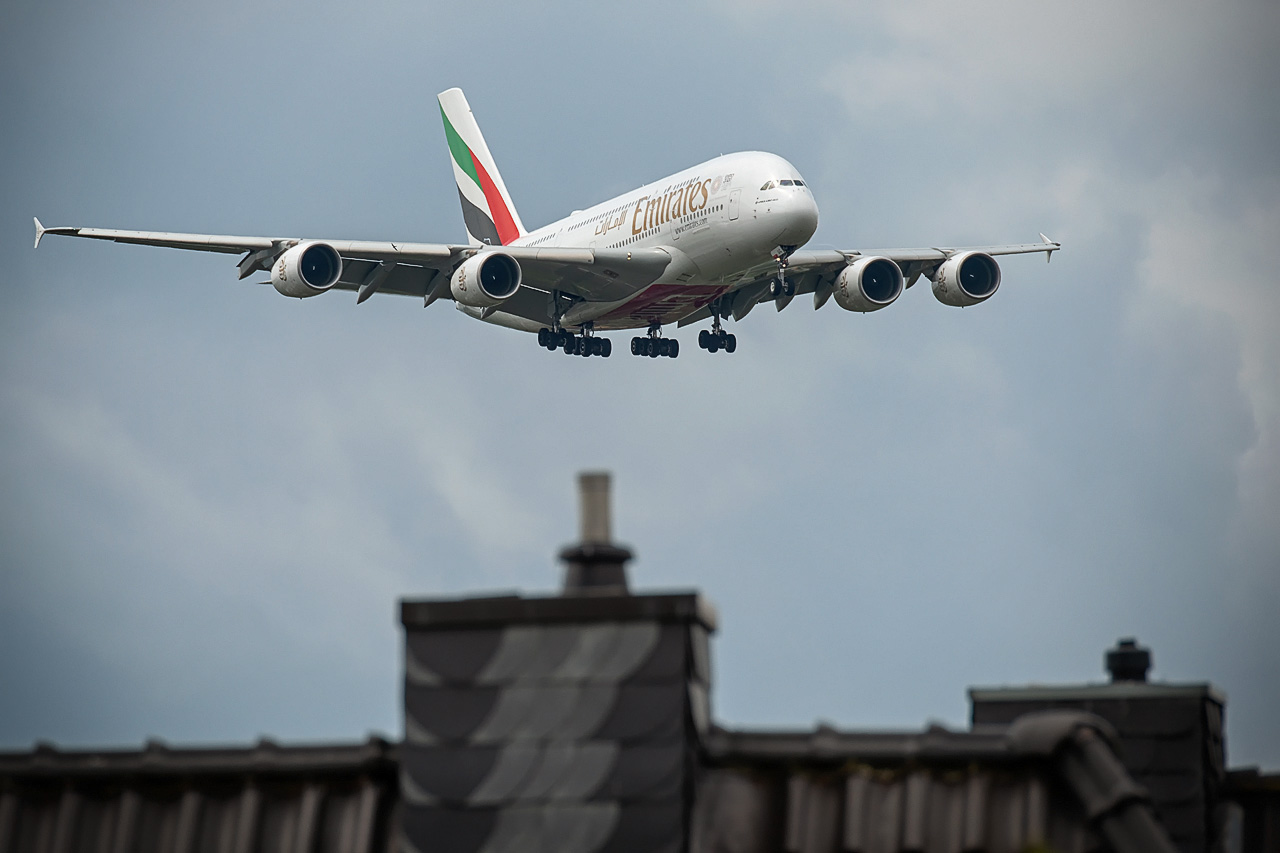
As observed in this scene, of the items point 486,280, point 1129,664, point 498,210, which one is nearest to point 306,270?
point 486,280

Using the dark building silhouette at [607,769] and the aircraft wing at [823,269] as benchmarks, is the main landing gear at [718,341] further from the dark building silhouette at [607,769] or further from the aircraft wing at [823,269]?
the dark building silhouette at [607,769]

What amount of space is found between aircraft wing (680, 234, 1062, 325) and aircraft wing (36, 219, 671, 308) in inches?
114

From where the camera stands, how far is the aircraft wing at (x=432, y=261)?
3584 centimetres

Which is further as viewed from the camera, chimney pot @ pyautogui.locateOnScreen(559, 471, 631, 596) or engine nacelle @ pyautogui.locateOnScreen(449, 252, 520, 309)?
engine nacelle @ pyautogui.locateOnScreen(449, 252, 520, 309)

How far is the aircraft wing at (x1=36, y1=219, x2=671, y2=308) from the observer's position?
3584cm

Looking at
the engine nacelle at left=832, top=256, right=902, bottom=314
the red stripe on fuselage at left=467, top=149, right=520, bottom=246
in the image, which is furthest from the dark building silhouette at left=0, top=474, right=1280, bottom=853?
the red stripe on fuselage at left=467, top=149, right=520, bottom=246

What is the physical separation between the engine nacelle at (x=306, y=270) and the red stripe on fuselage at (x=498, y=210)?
15.1 metres

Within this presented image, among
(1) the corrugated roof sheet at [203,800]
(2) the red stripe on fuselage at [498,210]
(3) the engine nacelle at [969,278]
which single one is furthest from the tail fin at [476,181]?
(1) the corrugated roof sheet at [203,800]

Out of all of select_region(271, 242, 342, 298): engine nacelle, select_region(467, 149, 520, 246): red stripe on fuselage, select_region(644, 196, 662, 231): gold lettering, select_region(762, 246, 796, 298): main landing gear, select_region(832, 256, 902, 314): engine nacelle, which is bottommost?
select_region(271, 242, 342, 298): engine nacelle

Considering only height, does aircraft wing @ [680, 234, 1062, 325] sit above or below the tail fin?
below

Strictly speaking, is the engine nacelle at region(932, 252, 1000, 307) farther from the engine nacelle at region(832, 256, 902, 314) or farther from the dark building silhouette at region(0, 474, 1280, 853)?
the dark building silhouette at region(0, 474, 1280, 853)

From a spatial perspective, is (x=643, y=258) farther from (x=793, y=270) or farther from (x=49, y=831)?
(x=49, y=831)

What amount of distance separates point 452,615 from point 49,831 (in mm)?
2048

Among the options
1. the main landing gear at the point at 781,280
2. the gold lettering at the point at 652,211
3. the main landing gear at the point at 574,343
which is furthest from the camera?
the main landing gear at the point at 574,343
